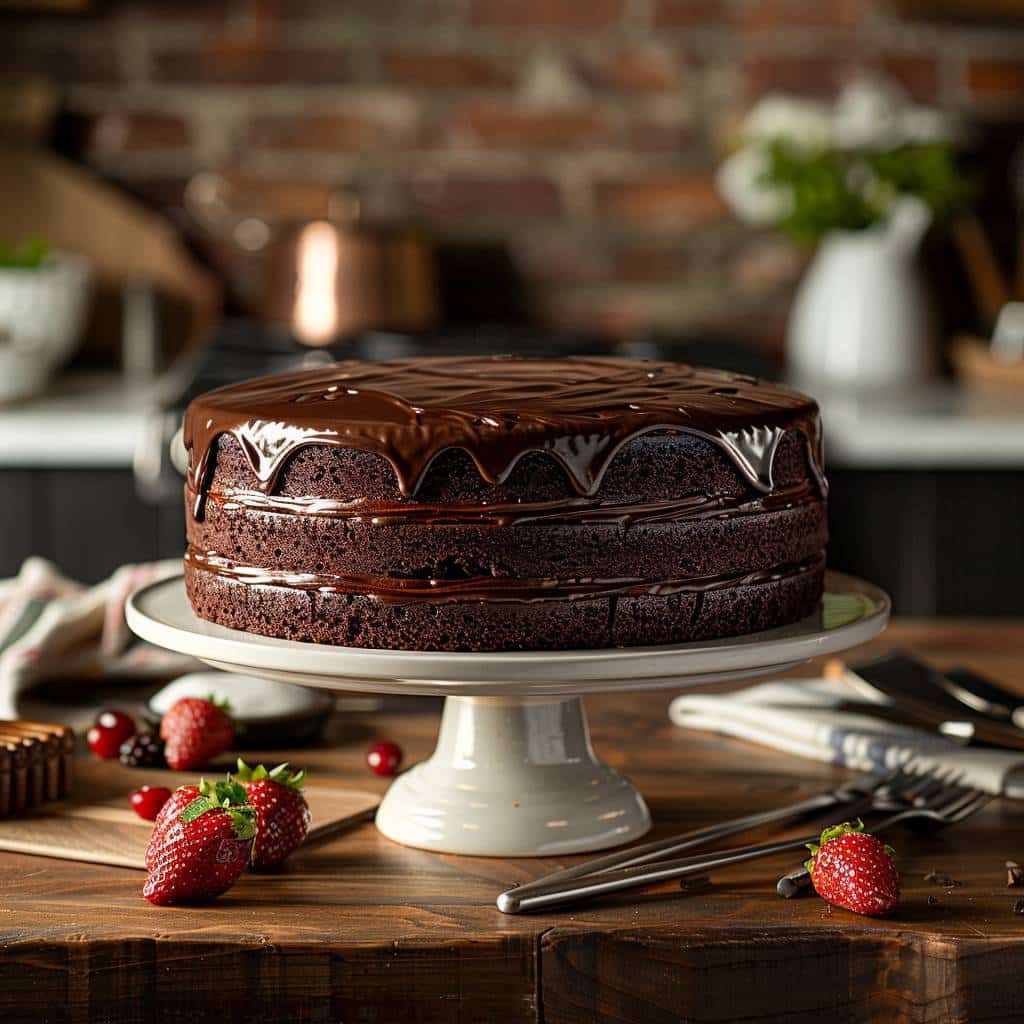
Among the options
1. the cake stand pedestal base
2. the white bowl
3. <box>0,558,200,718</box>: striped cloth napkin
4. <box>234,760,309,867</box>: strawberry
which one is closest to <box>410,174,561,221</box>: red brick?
the white bowl

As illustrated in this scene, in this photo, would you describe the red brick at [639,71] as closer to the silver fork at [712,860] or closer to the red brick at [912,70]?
the red brick at [912,70]

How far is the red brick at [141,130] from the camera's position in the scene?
2928 mm

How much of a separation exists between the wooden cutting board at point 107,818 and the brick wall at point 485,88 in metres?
1.93

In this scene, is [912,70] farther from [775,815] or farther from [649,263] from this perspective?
[775,815]

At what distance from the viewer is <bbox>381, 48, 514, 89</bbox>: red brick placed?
2918 millimetres

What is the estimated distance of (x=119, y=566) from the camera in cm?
235

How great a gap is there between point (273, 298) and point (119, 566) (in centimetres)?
62

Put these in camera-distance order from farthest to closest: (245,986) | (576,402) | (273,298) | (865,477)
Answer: (273,298) < (865,477) < (576,402) < (245,986)

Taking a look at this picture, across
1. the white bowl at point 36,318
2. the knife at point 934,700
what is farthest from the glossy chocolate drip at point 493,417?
the white bowl at point 36,318

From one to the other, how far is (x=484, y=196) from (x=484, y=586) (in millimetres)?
2098

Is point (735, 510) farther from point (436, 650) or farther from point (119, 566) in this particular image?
point (119, 566)

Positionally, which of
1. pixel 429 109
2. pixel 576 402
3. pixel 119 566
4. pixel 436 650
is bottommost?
pixel 119 566

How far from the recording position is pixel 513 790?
3.47 ft

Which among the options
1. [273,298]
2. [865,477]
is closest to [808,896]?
[865,477]
